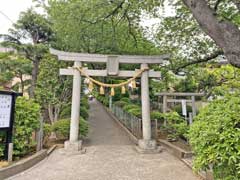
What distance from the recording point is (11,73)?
16062 mm

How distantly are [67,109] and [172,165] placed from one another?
865cm

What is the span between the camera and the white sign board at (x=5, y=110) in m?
5.66

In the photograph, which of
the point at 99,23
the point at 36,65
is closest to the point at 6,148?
the point at 99,23

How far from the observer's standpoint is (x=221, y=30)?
13.5 ft

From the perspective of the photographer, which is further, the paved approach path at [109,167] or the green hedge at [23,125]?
the green hedge at [23,125]

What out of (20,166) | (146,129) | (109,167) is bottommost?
(109,167)

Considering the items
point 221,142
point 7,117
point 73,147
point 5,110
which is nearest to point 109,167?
point 73,147

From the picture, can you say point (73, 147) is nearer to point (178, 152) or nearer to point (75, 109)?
point (75, 109)

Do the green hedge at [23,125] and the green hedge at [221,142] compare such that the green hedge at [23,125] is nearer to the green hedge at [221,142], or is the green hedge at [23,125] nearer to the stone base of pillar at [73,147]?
the stone base of pillar at [73,147]

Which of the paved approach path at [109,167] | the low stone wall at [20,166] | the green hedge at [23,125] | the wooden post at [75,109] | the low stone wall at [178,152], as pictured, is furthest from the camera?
the wooden post at [75,109]

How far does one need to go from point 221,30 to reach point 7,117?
551cm

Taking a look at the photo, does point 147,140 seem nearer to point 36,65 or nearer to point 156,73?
point 156,73

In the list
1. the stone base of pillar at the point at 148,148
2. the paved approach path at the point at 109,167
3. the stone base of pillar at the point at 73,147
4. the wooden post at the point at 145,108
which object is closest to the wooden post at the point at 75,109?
the stone base of pillar at the point at 73,147

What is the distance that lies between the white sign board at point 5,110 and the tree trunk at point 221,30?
200 inches
